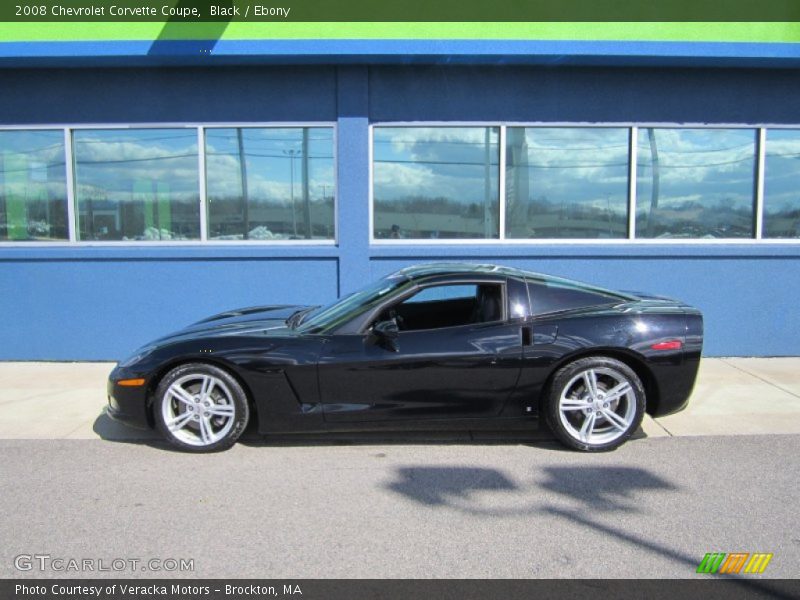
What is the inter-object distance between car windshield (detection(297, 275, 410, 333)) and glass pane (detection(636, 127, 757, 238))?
4.38 m

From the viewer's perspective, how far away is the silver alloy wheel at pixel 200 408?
Result: 15.7ft

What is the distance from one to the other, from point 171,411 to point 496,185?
4.97 m

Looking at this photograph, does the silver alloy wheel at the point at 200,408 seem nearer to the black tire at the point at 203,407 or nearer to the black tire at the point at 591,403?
the black tire at the point at 203,407

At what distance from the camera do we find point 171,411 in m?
4.86

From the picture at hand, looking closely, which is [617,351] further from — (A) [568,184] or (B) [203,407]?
(A) [568,184]

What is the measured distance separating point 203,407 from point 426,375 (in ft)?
5.33

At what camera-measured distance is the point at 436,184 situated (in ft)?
27.2

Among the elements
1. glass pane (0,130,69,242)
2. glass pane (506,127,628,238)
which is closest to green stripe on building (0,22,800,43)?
glass pane (506,127,628,238)

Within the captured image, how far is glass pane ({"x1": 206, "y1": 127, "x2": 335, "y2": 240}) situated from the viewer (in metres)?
8.20

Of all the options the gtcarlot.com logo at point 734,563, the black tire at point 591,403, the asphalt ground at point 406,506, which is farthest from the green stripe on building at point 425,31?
the gtcarlot.com logo at point 734,563

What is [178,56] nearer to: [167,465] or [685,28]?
[167,465]

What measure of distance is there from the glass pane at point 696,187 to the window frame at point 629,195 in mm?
86

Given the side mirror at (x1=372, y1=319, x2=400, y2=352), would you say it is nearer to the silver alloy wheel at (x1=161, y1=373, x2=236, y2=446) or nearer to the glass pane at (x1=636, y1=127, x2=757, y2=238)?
the silver alloy wheel at (x1=161, y1=373, x2=236, y2=446)
